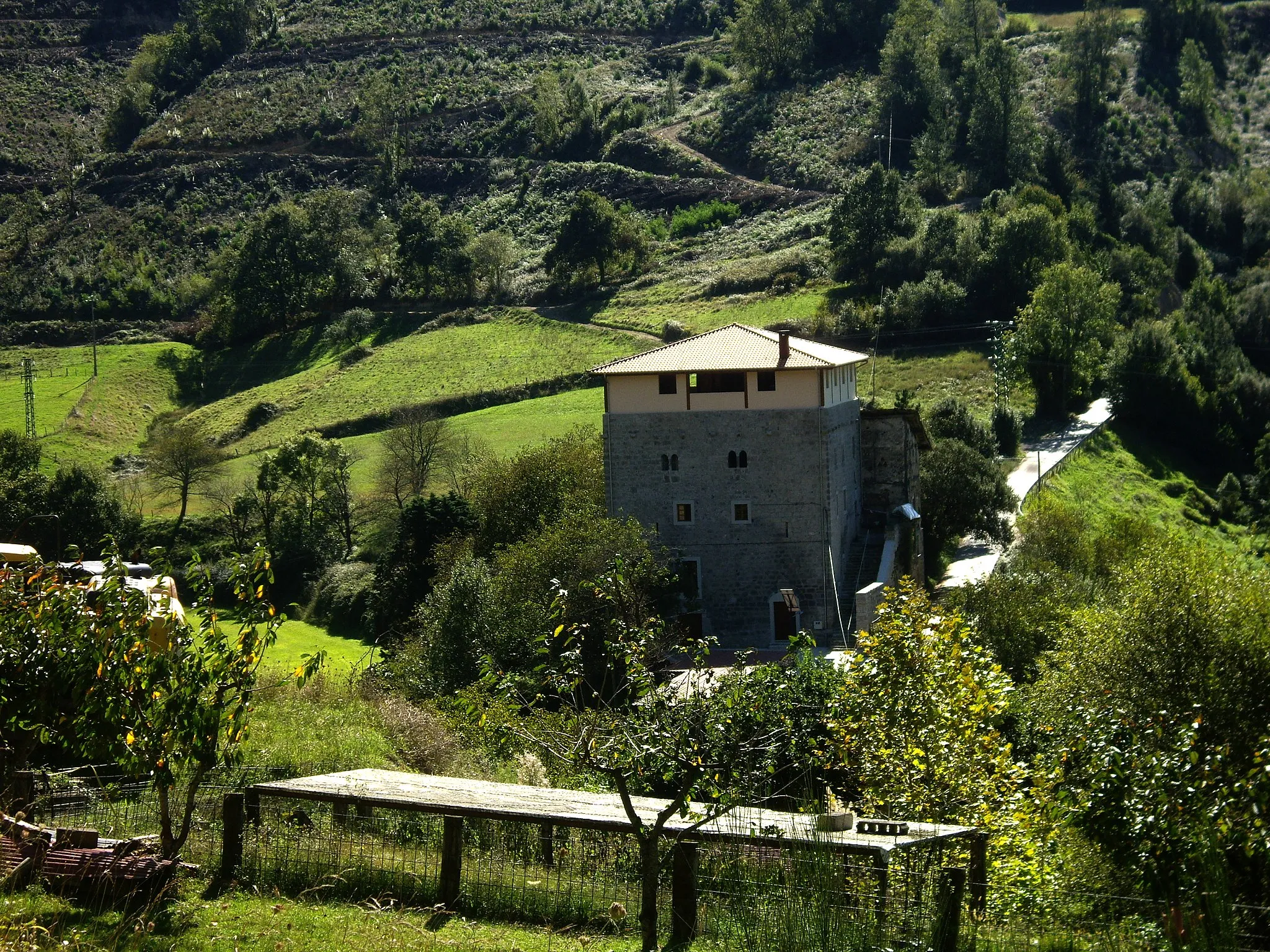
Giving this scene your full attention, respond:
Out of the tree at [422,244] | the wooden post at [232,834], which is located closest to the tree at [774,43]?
the tree at [422,244]

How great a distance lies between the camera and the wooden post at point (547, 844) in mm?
12875

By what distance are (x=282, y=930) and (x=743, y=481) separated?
30.5 meters

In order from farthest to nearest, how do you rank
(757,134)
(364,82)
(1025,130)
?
(364,82) < (757,134) < (1025,130)

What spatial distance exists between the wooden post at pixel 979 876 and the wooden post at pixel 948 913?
1.02m

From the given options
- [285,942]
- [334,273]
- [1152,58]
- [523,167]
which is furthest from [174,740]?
[1152,58]

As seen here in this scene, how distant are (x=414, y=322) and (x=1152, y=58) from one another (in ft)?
253

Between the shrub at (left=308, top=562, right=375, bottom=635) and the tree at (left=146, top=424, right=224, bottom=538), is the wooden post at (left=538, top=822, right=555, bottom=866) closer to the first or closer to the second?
the shrub at (left=308, top=562, right=375, bottom=635)

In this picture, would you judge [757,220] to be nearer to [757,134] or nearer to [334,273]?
[757,134]

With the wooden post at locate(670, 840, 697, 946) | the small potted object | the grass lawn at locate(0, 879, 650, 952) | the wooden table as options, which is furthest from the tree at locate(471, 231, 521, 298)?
the wooden post at locate(670, 840, 697, 946)

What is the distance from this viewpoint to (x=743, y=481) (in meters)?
41.2

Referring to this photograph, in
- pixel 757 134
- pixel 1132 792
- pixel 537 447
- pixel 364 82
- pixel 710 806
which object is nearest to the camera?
pixel 710 806

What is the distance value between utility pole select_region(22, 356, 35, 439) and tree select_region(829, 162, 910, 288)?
148 feet

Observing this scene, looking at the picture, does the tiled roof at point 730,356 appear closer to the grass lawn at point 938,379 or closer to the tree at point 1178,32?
the grass lawn at point 938,379

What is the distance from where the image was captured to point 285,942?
11109mm
